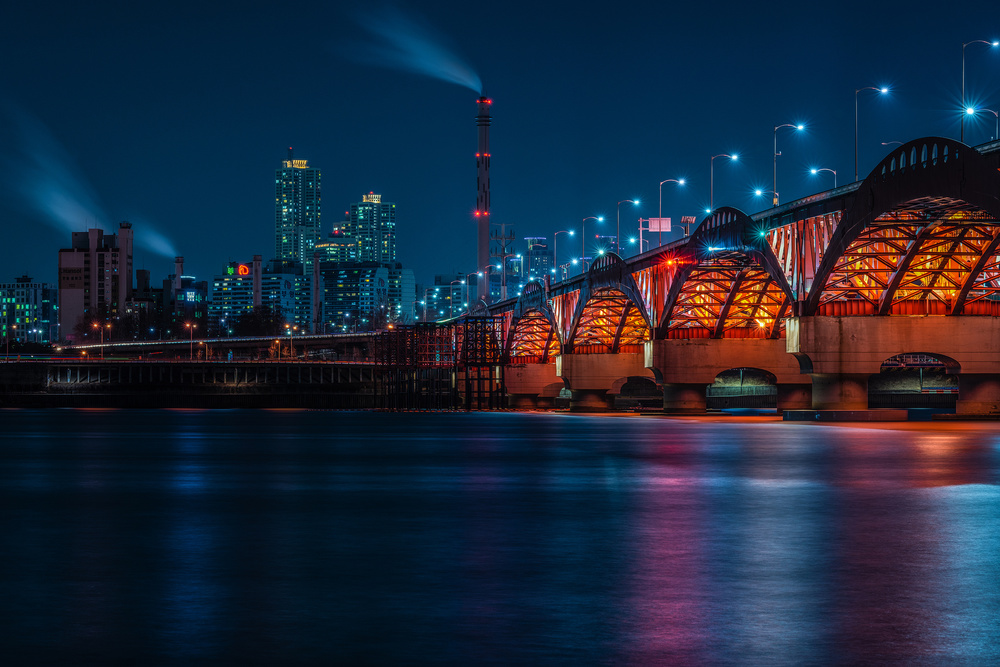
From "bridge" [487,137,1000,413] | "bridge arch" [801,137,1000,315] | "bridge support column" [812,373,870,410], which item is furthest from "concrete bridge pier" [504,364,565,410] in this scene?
"bridge arch" [801,137,1000,315]

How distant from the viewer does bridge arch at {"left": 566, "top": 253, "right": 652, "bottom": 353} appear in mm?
107569

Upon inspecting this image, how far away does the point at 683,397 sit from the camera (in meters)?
101

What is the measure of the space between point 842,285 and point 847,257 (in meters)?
3.40

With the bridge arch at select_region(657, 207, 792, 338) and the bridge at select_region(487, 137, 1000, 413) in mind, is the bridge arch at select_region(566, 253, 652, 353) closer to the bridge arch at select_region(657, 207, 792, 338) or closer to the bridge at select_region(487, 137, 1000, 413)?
the bridge at select_region(487, 137, 1000, 413)

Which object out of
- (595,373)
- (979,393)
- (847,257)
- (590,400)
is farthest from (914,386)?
(847,257)

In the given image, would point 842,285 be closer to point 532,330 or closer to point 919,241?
point 919,241

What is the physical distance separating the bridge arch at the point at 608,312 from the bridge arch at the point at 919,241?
32.9 meters

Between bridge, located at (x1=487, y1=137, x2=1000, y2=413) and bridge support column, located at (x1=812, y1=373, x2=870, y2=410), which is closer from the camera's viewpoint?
bridge, located at (x1=487, y1=137, x2=1000, y2=413)

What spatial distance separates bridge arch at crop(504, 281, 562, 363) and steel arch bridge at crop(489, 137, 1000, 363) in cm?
3198

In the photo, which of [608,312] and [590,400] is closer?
Result: [608,312]

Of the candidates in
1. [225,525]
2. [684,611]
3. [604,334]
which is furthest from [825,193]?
[604,334]

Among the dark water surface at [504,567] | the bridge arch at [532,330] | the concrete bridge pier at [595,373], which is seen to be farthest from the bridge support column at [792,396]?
the dark water surface at [504,567]

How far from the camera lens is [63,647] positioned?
1009 centimetres

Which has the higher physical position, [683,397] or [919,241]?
[919,241]
